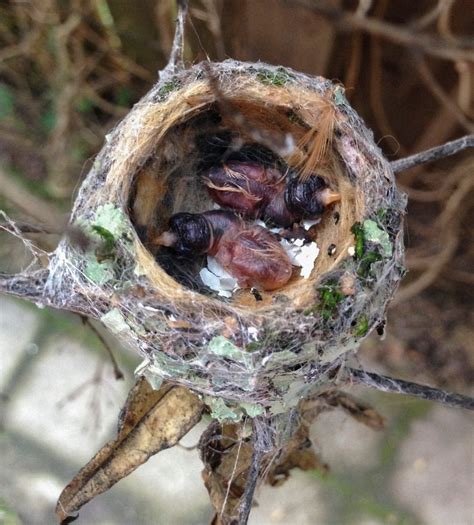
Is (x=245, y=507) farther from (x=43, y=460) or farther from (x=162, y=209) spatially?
(x=43, y=460)

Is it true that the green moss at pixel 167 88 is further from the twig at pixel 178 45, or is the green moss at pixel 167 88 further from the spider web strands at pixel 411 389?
the spider web strands at pixel 411 389

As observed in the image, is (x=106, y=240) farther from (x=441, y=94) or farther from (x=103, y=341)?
(x=441, y=94)

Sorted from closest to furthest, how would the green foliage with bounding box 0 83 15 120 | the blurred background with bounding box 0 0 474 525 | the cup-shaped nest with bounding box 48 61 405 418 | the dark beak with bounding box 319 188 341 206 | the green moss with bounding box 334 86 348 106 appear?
the cup-shaped nest with bounding box 48 61 405 418 < the green moss with bounding box 334 86 348 106 < the dark beak with bounding box 319 188 341 206 < the blurred background with bounding box 0 0 474 525 < the green foliage with bounding box 0 83 15 120

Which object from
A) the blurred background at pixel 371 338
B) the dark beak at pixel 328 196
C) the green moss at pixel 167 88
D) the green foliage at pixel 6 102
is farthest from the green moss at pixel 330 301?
the green foliage at pixel 6 102

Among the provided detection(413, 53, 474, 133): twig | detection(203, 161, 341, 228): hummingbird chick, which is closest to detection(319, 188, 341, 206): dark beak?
detection(203, 161, 341, 228): hummingbird chick

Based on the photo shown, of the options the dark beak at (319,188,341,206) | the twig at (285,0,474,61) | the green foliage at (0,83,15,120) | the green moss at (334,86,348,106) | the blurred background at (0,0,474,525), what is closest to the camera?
the green moss at (334,86,348,106)

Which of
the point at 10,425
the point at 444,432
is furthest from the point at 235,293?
the point at 444,432

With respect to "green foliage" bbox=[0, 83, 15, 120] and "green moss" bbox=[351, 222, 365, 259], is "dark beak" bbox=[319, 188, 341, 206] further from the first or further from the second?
"green foliage" bbox=[0, 83, 15, 120]
